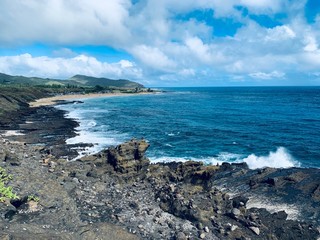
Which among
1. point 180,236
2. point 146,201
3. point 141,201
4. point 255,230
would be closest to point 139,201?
point 141,201

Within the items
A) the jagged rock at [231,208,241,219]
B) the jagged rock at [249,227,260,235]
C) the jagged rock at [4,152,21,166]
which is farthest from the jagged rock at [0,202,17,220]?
the jagged rock at [249,227,260,235]

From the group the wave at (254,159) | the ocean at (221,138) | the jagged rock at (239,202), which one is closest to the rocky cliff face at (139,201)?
the jagged rock at (239,202)

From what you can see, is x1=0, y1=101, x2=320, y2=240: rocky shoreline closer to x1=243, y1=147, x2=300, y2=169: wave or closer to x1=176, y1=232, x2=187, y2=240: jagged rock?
x1=176, y1=232, x2=187, y2=240: jagged rock

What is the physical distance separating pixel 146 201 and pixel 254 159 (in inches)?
935

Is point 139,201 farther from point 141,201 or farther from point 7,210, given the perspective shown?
point 7,210

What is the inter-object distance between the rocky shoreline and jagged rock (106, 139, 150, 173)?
99 millimetres

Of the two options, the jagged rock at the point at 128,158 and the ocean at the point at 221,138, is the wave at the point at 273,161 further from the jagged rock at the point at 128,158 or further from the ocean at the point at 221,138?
the jagged rock at the point at 128,158

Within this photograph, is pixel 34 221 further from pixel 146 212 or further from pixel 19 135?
pixel 19 135

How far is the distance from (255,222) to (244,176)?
40.5 feet

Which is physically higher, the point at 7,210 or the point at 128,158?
the point at 7,210

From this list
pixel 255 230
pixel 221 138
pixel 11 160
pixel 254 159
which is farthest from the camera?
pixel 221 138

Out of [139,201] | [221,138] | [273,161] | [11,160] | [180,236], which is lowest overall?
[273,161]

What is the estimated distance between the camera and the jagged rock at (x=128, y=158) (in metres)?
30.2

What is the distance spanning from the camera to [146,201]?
2303cm
